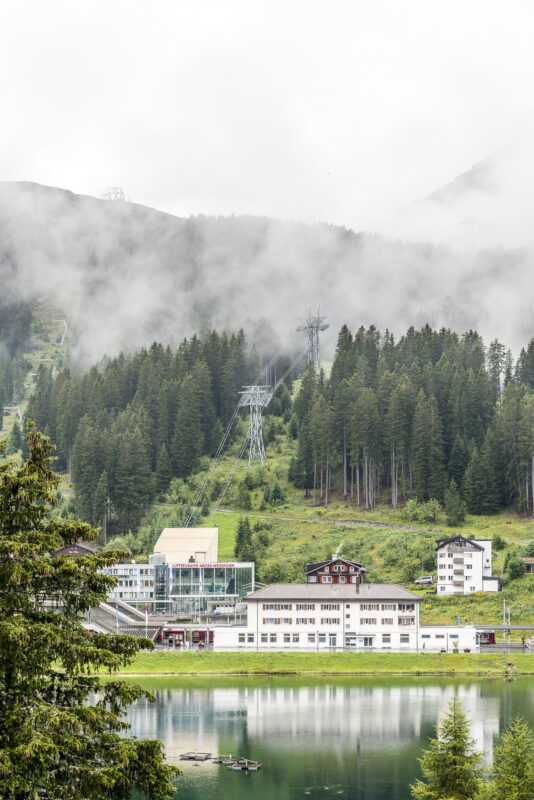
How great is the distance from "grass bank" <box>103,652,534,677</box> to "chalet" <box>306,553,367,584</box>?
1348 cm

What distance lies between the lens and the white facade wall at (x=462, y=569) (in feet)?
335

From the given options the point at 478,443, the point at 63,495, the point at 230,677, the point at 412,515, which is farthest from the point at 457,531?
the point at 63,495

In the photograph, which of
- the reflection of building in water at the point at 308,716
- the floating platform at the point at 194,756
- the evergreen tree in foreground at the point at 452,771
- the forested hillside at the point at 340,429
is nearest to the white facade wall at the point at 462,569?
the forested hillside at the point at 340,429

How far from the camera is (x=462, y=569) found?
103250 millimetres

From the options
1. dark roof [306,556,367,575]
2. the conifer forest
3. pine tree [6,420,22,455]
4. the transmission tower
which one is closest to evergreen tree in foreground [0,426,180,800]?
dark roof [306,556,367,575]

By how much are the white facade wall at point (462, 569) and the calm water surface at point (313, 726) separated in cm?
2387

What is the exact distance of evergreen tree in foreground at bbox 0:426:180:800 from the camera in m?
18.3

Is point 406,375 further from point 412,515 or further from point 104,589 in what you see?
point 104,589

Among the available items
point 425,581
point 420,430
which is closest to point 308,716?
point 425,581

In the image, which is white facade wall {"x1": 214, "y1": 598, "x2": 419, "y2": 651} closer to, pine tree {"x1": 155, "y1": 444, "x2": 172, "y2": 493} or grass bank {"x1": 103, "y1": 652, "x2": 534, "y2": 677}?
grass bank {"x1": 103, "y1": 652, "x2": 534, "y2": 677}

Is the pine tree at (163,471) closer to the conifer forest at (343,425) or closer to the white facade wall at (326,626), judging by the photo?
the conifer forest at (343,425)

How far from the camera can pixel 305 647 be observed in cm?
9300

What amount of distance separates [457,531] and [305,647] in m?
31.6

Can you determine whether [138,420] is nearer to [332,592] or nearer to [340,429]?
[340,429]
